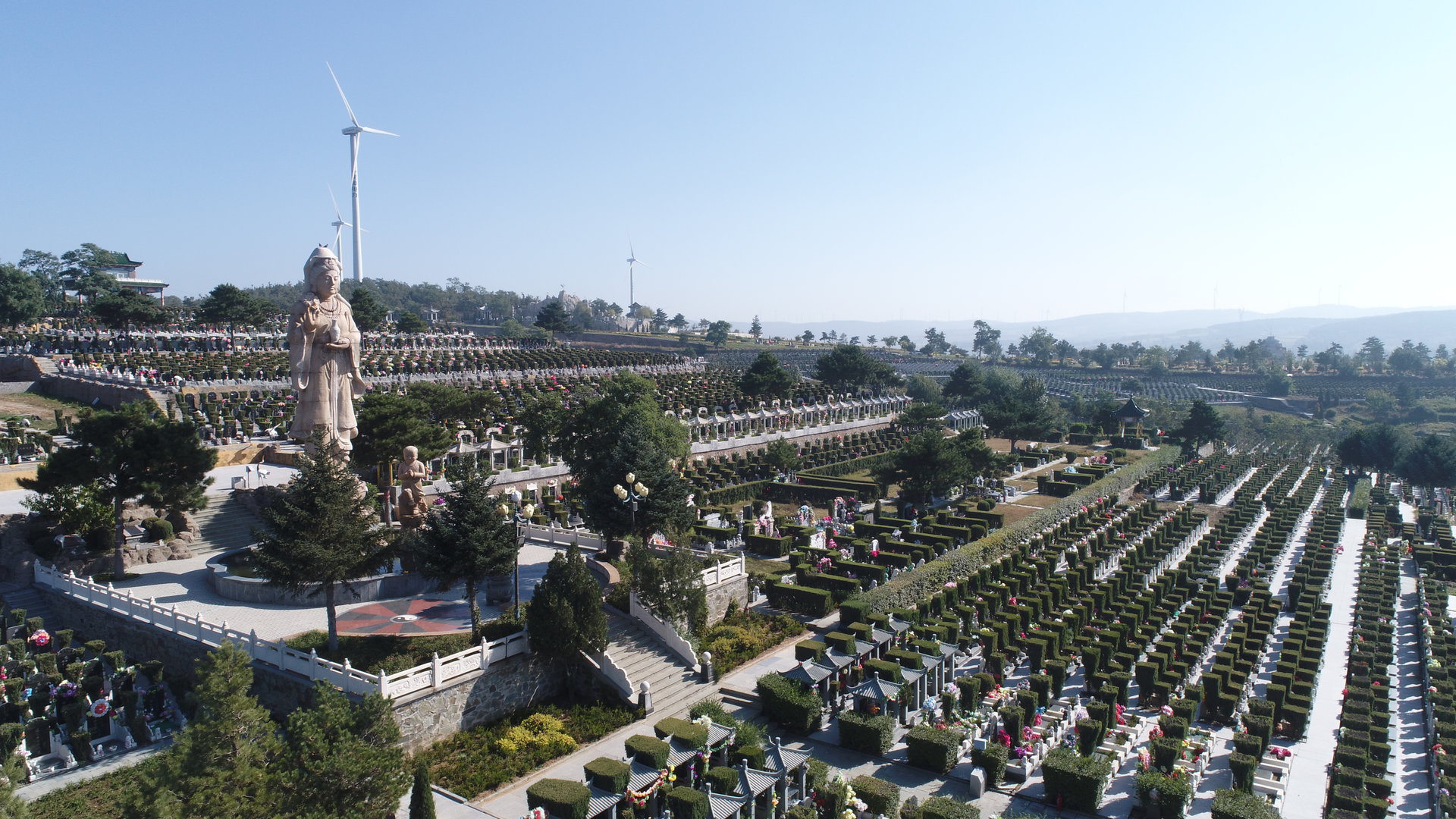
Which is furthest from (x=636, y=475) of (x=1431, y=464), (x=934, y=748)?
(x=1431, y=464)

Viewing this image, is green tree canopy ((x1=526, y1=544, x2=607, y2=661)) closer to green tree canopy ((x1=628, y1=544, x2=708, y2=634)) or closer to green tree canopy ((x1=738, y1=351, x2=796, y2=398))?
green tree canopy ((x1=628, y1=544, x2=708, y2=634))

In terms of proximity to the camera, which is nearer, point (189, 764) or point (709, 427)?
point (189, 764)

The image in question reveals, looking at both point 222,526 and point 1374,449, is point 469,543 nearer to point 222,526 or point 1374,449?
point 222,526

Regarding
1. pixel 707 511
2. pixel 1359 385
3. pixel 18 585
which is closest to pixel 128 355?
pixel 18 585

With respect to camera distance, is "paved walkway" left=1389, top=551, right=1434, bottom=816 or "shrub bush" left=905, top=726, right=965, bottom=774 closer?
"shrub bush" left=905, top=726, right=965, bottom=774

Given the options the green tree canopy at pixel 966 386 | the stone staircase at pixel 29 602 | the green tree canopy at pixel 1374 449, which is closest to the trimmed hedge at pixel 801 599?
the stone staircase at pixel 29 602

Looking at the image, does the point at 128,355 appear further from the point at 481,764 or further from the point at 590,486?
the point at 481,764

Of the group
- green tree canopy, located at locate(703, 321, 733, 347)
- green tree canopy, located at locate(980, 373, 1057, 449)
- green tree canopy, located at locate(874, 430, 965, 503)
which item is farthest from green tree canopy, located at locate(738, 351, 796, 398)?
green tree canopy, located at locate(703, 321, 733, 347)
